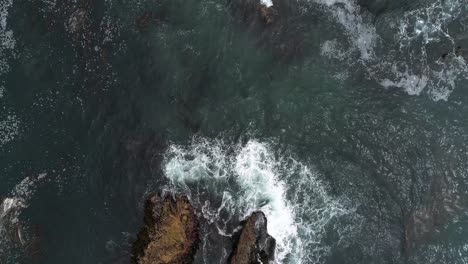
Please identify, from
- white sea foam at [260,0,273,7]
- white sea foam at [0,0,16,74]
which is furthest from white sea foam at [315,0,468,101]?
white sea foam at [0,0,16,74]

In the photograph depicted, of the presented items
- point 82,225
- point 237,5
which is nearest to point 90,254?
point 82,225

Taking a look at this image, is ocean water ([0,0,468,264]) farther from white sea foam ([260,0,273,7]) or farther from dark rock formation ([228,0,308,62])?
white sea foam ([260,0,273,7])

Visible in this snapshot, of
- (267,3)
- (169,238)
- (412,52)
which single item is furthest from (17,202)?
(412,52)

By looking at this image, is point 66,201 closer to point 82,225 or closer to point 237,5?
point 82,225

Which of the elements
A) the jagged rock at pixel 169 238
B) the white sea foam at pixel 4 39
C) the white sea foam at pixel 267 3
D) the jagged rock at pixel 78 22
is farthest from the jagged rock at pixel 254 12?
the white sea foam at pixel 4 39

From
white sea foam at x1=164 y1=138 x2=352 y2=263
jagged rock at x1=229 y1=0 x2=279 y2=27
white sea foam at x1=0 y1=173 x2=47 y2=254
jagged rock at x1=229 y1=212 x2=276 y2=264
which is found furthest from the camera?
white sea foam at x1=0 y1=173 x2=47 y2=254

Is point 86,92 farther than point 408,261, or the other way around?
point 86,92

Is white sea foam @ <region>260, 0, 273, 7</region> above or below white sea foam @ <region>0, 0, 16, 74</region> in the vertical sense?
above
